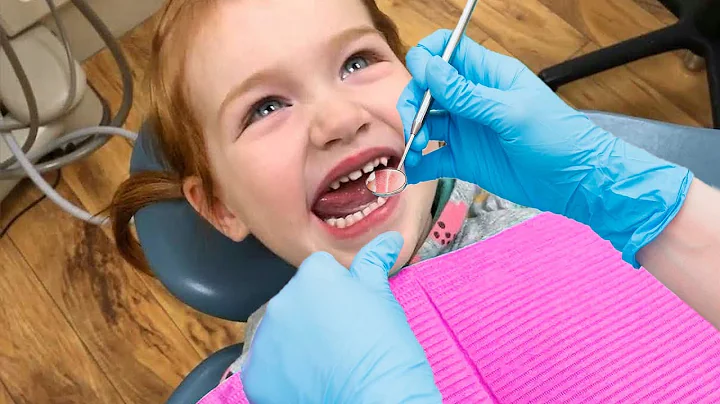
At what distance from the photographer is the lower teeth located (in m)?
0.99

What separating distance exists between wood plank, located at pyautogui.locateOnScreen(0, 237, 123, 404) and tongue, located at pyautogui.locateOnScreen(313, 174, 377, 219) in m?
0.91

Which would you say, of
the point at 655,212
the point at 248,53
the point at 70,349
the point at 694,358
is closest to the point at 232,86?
the point at 248,53

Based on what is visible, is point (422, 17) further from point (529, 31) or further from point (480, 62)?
point (480, 62)

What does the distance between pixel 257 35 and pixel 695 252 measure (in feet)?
2.07

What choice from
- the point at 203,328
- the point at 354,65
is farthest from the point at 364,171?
the point at 203,328

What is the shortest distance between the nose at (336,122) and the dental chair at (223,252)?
35cm

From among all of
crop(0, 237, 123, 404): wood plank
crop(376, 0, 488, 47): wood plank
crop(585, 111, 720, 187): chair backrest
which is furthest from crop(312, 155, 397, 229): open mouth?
crop(376, 0, 488, 47): wood plank

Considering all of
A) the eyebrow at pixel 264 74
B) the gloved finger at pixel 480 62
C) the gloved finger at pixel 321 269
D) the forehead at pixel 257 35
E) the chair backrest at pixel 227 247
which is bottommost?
the chair backrest at pixel 227 247

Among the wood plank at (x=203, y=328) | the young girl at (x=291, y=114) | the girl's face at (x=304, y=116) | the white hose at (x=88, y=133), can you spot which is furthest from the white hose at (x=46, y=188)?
the girl's face at (x=304, y=116)

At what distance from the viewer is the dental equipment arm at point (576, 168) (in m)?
0.81

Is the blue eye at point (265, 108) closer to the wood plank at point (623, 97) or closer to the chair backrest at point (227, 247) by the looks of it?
the chair backrest at point (227, 247)

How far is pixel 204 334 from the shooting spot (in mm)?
1664

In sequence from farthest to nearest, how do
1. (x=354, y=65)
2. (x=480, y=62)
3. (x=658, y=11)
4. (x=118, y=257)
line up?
(x=658, y=11)
(x=118, y=257)
(x=354, y=65)
(x=480, y=62)

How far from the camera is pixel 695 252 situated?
0.81 m
